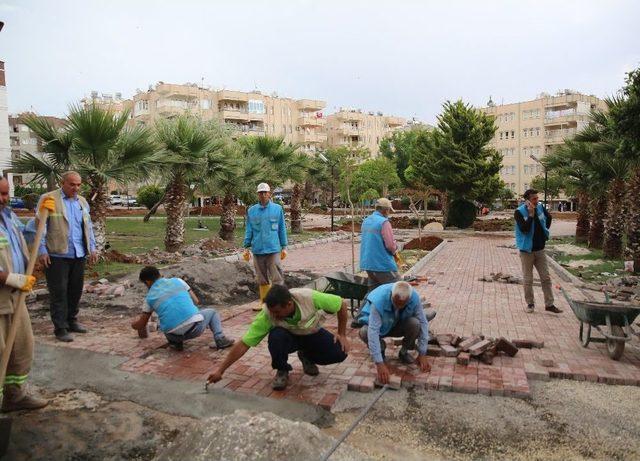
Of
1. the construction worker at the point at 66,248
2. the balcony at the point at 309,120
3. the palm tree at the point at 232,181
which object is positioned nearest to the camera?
the construction worker at the point at 66,248

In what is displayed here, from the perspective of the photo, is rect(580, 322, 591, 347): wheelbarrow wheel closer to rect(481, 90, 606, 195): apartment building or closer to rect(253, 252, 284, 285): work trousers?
rect(253, 252, 284, 285): work trousers

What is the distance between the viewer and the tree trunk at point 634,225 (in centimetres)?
1232

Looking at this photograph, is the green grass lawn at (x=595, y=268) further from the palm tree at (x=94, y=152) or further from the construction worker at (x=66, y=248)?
the palm tree at (x=94, y=152)

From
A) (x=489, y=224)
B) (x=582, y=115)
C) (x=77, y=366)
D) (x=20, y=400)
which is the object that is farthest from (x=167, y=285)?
(x=582, y=115)

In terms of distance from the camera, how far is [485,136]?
32.0 meters

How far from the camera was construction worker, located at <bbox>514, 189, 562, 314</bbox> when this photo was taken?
25.4 feet

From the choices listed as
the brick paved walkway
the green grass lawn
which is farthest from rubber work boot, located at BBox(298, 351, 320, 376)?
the green grass lawn

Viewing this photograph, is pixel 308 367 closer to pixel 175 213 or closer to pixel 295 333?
pixel 295 333

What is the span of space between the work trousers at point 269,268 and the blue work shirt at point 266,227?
0.11 metres

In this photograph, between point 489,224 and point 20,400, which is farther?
point 489,224

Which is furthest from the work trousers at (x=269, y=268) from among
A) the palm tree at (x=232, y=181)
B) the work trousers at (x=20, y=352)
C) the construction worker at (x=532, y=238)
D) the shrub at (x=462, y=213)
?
the shrub at (x=462, y=213)

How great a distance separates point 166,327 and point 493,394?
3.38 m

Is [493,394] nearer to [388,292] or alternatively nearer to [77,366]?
[388,292]

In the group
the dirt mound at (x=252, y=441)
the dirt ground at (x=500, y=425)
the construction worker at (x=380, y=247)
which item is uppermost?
the construction worker at (x=380, y=247)
